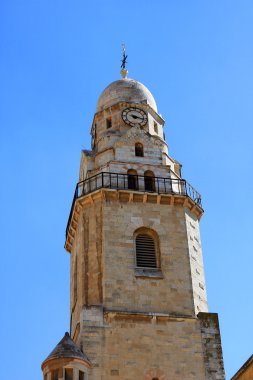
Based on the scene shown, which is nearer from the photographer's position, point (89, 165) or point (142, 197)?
Answer: point (142, 197)

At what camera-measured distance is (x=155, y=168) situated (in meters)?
32.4

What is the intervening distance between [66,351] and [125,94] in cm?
1573

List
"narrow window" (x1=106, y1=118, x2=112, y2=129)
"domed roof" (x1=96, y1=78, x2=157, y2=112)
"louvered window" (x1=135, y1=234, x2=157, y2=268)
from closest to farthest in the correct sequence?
"louvered window" (x1=135, y1=234, x2=157, y2=268)
"narrow window" (x1=106, y1=118, x2=112, y2=129)
"domed roof" (x1=96, y1=78, x2=157, y2=112)

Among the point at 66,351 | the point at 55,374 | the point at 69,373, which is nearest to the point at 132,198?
the point at 66,351

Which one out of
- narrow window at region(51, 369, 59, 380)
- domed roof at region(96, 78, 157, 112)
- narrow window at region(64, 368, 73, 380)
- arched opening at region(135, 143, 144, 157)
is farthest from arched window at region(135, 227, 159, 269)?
domed roof at region(96, 78, 157, 112)

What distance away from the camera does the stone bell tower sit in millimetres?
26094

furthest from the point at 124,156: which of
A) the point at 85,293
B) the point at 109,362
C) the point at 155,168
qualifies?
the point at 109,362

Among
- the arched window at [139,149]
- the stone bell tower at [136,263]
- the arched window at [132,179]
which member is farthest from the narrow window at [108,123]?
the arched window at [132,179]

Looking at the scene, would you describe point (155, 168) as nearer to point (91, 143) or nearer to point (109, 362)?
point (91, 143)

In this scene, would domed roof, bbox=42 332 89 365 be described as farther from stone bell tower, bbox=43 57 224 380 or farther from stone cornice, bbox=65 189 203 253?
stone cornice, bbox=65 189 203 253

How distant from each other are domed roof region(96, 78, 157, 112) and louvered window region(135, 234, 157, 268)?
8727 mm

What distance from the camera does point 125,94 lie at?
118ft

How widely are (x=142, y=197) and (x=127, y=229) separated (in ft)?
5.96

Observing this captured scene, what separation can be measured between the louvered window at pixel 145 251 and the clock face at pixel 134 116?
7085mm
